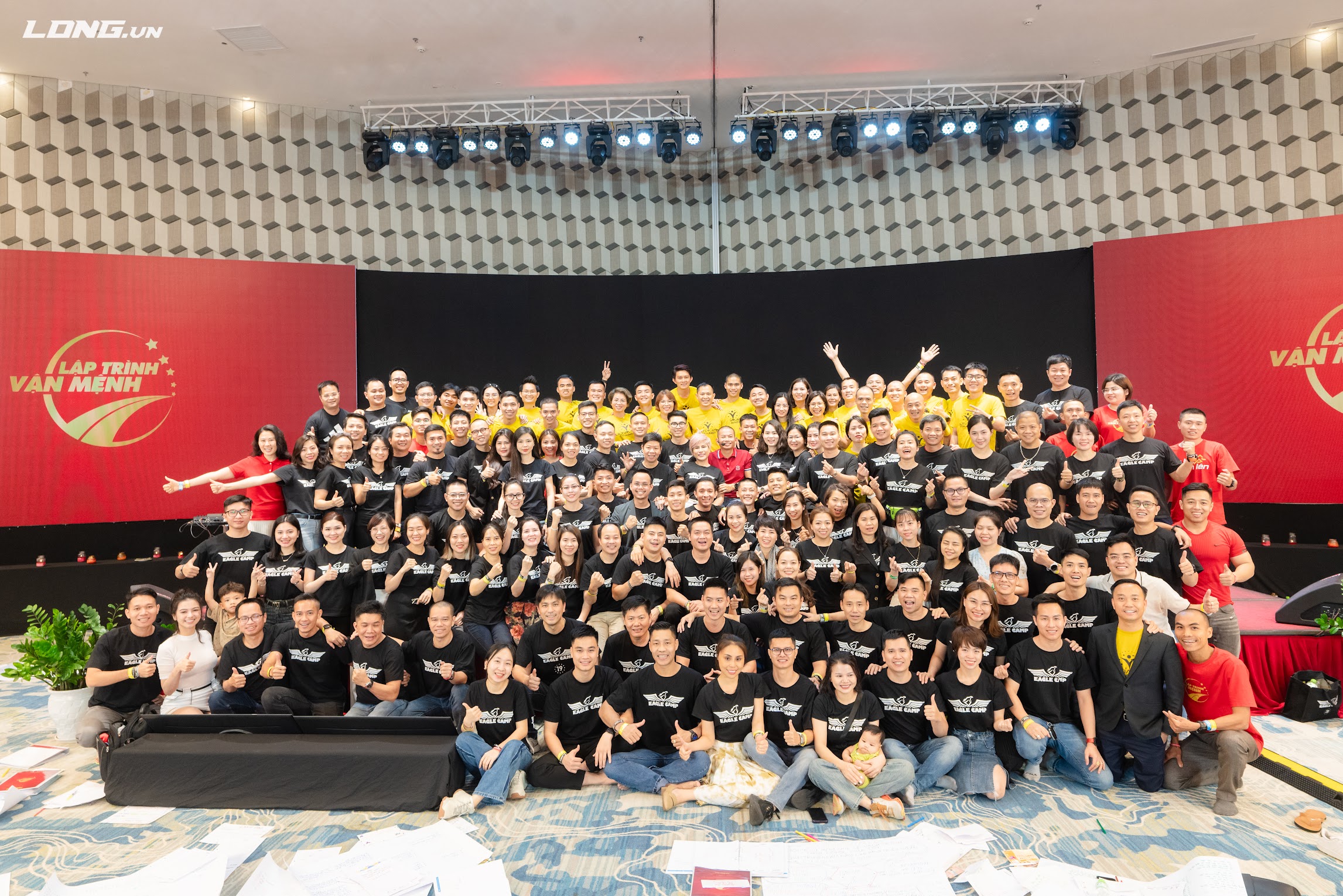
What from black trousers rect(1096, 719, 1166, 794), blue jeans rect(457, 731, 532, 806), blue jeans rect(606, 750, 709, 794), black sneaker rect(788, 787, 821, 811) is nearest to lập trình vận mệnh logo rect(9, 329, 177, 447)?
blue jeans rect(457, 731, 532, 806)

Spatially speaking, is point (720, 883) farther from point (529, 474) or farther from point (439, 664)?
point (529, 474)

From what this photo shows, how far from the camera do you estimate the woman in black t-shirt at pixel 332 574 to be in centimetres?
564

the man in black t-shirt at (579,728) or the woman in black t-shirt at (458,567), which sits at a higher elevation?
the woman in black t-shirt at (458,567)

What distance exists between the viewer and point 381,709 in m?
5.06

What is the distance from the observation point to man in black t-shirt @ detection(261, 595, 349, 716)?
507 cm

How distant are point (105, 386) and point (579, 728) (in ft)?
25.2

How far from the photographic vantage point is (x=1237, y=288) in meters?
8.60

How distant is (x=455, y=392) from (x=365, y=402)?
10.2 feet

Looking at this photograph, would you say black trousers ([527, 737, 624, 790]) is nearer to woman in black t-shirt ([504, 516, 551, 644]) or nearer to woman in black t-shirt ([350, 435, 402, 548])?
woman in black t-shirt ([504, 516, 551, 644])

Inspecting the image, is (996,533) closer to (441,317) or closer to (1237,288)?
(1237,288)

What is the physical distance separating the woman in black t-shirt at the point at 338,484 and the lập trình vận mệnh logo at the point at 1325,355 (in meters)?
9.49

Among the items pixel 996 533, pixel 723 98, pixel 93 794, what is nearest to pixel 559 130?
pixel 723 98

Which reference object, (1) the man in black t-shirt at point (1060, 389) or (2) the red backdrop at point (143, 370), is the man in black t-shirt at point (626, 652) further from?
(2) the red backdrop at point (143, 370)

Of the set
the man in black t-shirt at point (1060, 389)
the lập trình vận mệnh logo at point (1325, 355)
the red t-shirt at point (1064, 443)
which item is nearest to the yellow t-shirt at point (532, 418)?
the red t-shirt at point (1064, 443)
